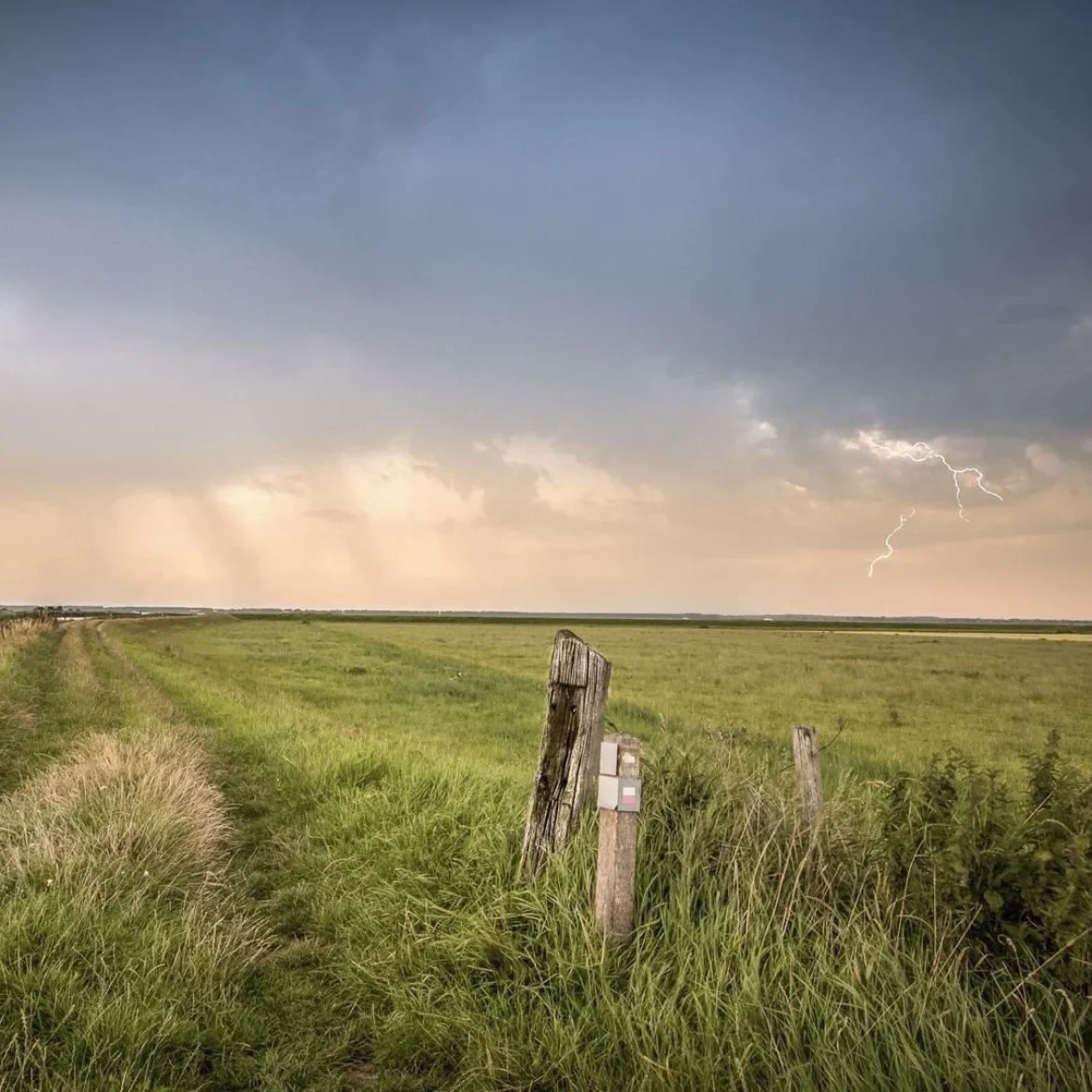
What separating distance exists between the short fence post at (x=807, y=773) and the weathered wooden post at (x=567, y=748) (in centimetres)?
167

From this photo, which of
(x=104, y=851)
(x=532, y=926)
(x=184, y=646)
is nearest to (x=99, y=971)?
(x=104, y=851)

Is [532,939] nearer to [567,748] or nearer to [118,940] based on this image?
[567,748]

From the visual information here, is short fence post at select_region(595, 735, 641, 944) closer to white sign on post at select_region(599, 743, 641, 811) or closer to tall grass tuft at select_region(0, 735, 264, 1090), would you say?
white sign on post at select_region(599, 743, 641, 811)

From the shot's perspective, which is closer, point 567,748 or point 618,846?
point 618,846

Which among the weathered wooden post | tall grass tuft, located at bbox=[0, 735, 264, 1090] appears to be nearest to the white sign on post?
the weathered wooden post

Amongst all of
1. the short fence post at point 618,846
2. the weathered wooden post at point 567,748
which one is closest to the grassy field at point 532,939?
the short fence post at point 618,846

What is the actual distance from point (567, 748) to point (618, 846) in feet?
3.64

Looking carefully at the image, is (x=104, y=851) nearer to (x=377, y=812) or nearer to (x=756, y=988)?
(x=377, y=812)

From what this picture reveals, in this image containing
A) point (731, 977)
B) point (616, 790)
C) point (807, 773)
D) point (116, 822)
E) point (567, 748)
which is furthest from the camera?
point (116, 822)

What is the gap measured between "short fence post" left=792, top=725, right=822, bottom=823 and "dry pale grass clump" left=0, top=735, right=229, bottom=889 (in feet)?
15.3

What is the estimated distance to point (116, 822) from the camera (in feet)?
19.9

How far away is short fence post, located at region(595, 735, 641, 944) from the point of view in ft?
14.3

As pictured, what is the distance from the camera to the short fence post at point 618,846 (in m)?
4.37

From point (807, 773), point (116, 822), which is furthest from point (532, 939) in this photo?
point (116, 822)
